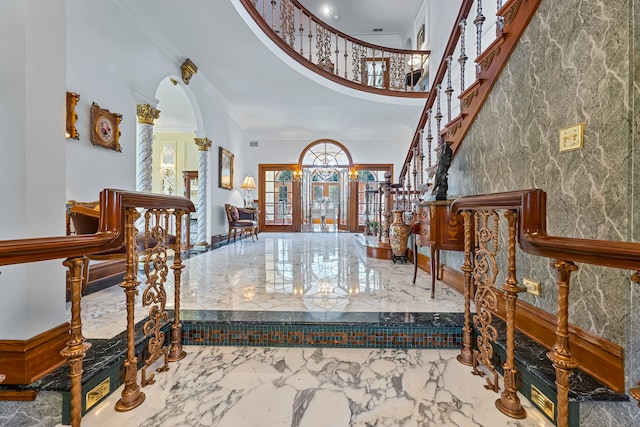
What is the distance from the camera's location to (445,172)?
245 cm

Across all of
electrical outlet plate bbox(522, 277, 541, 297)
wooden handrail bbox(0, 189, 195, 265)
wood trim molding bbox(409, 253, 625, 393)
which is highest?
wooden handrail bbox(0, 189, 195, 265)

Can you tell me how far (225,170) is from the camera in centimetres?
628

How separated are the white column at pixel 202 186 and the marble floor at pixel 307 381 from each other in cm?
285

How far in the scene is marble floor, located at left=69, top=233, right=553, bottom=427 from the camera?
47.3 inches

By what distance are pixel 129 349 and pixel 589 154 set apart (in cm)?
229

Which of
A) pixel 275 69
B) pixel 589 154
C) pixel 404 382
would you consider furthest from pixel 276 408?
pixel 275 69

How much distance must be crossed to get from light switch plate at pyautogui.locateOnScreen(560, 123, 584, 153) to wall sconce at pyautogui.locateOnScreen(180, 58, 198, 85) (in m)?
4.76

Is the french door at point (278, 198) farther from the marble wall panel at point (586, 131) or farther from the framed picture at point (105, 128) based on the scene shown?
the marble wall panel at point (586, 131)

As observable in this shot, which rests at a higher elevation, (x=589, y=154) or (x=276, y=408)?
(x=589, y=154)

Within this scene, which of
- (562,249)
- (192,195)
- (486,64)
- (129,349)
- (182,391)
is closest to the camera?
(562,249)

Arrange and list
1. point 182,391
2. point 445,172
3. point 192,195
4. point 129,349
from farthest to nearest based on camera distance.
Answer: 1. point 192,195
2. point 445,172
3. point 182,391
4. point 129,349

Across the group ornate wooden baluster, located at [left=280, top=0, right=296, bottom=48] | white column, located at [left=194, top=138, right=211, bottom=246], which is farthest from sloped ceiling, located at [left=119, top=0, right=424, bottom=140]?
white column, located at [left=194, top=138, right=211, bottom=246]

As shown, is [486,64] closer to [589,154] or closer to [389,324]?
[589,154]

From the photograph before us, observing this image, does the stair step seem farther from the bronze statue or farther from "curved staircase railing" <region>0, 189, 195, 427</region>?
"curved staircase railing" <region>0, 189, 195, 427</region>
